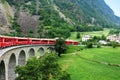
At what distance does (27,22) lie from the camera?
522ft

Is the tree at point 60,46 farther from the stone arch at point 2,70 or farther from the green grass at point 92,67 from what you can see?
the stone arch at point 2,70

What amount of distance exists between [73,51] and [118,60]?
91.3 feet

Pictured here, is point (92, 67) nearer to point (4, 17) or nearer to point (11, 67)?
point (11, 67)

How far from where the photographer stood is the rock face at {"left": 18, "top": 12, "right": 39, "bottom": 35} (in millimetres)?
152375

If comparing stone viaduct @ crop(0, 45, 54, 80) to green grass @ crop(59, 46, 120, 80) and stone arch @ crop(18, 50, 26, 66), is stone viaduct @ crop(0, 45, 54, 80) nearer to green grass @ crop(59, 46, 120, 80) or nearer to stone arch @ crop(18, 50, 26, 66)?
stone arch @ crop(18, 50, 26, 66)

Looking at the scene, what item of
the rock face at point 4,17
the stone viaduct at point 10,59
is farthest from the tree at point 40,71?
the rock face at point 4,17

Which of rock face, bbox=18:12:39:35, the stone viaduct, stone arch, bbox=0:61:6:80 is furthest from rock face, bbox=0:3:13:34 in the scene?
stone arch, bbox=0:61:6:80

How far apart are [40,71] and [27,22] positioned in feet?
369

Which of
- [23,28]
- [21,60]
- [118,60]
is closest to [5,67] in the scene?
[21,60]

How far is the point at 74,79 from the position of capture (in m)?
64.9

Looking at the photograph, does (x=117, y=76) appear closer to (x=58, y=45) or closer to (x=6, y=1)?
(x=58, y=45)

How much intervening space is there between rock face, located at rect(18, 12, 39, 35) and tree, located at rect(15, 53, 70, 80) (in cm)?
9843

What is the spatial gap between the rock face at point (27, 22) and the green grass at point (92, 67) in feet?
182

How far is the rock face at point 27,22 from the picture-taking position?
152m
